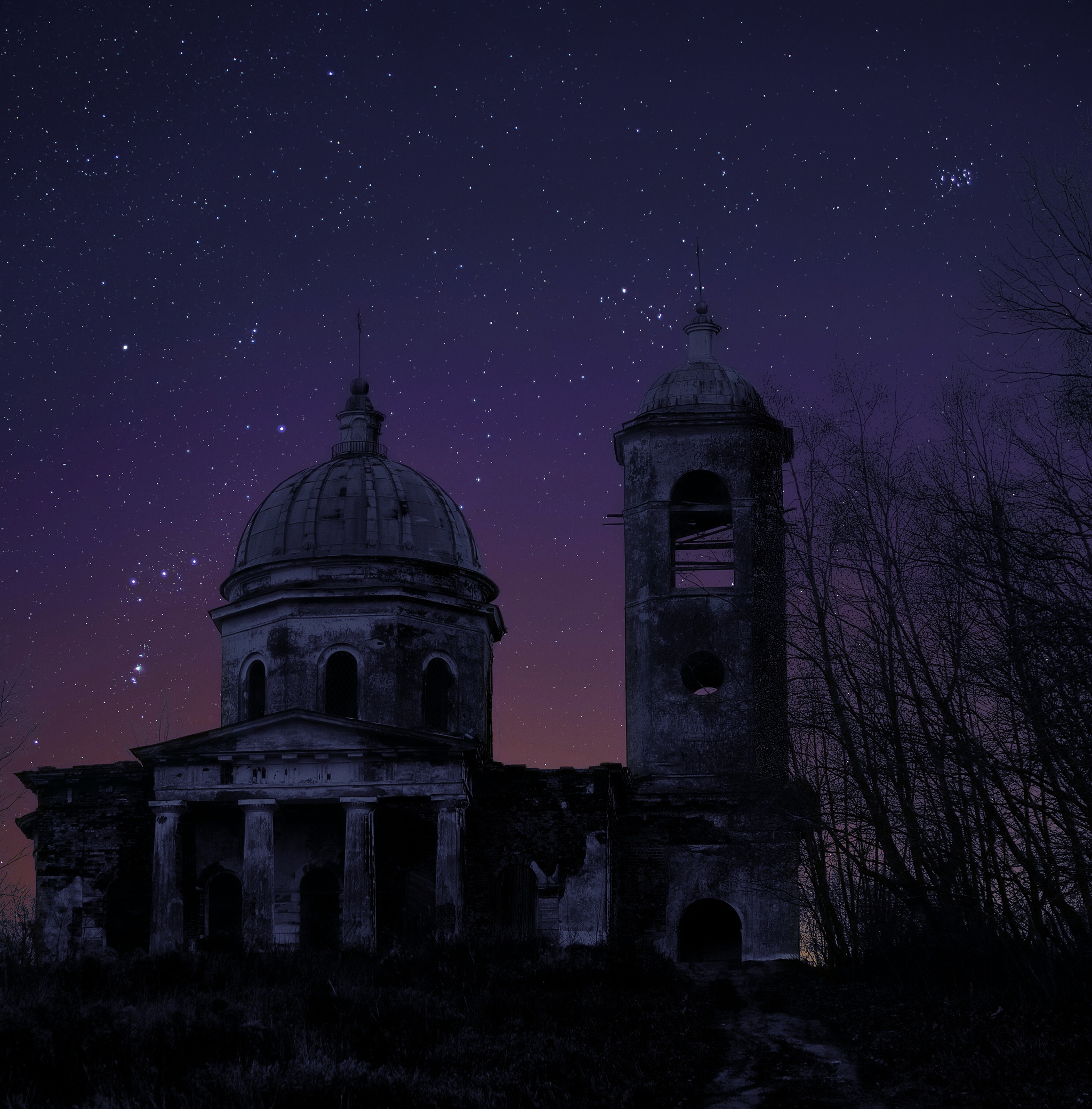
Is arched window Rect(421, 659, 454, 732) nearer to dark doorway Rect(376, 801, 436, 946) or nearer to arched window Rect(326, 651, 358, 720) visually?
arched window Rect(326, 651, 358, 720)

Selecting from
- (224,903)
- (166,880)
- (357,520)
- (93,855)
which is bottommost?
(224,903)

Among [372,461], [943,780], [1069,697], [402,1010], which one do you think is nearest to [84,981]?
[402,1010]

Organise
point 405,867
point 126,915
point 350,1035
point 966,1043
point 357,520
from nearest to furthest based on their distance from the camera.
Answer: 1. point 966,1043
2. point 350,1035
3. point 126,915
4. point 405,867
5. point 357,520

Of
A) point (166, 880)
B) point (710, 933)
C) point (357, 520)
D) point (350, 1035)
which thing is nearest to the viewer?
point (350, 1035)

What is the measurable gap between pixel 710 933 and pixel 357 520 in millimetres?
11170

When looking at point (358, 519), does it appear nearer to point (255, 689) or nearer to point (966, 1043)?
point (255, 689)

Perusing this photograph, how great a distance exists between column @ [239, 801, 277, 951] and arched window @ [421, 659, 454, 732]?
4818mm

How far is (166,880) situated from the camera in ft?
76.3

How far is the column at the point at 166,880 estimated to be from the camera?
2294 cm

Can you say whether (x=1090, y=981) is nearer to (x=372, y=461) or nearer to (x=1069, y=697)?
(x=1069, y=697)

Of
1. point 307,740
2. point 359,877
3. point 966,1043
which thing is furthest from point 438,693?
point 966,1043

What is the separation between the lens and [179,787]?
2359 cm

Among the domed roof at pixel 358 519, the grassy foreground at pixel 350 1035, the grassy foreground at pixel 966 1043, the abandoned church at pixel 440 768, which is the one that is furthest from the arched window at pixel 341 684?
the grassy foreground at pixel 966 1043

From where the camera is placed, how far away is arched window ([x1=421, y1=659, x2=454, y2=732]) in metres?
27.4
